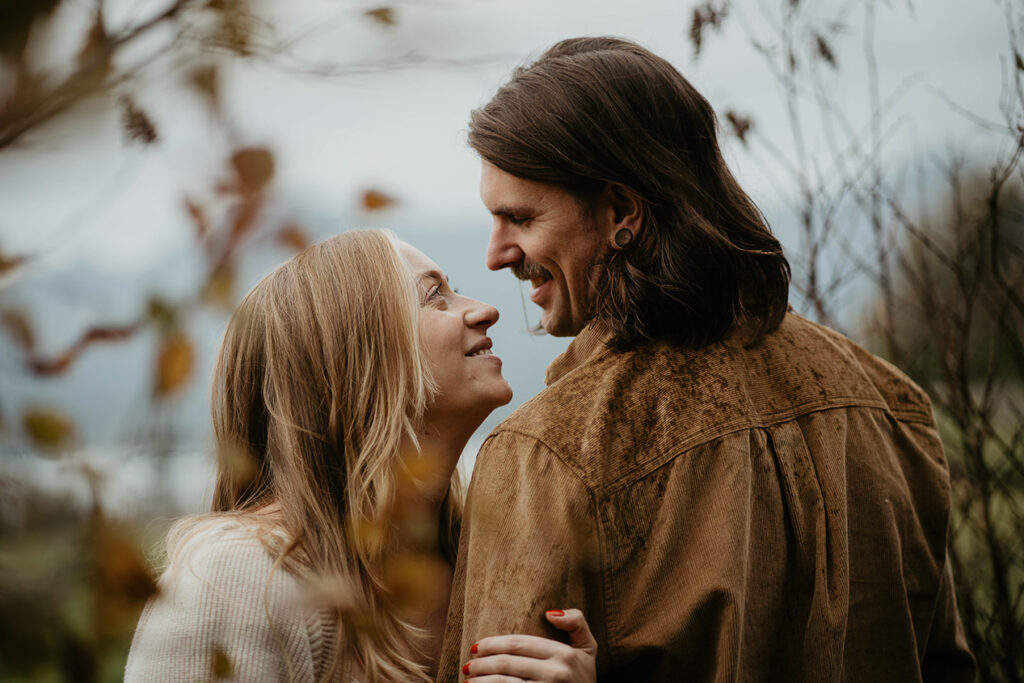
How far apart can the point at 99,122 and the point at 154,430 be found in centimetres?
21

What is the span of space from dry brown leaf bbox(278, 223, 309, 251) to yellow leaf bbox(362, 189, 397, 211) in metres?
0.16

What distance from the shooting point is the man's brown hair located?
176 centimetres

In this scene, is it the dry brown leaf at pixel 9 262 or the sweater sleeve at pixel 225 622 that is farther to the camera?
the sweater sleeve at pixel 225 622

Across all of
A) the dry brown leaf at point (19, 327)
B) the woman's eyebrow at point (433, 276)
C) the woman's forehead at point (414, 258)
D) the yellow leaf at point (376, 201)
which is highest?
the dry brown leaf at point (19, 327)

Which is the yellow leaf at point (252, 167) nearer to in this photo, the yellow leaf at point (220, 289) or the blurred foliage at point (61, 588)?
the yellow leaf at point (220, 289)

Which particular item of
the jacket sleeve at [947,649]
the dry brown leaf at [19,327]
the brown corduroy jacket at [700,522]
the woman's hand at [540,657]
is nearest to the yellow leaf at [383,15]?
the dry brown leaf at [19,327]

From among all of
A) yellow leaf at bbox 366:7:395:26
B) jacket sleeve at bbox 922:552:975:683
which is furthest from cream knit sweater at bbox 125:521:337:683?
jacket sleeve at bbox 922:552:975:683

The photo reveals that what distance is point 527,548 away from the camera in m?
1.53

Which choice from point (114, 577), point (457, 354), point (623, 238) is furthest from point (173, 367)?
point (457, 354)

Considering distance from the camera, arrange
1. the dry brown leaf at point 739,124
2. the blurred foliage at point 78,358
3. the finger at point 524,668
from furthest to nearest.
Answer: the dry brown leaf at point 739,124, the finger at point 524,668, the blurred foliage at point 78,358

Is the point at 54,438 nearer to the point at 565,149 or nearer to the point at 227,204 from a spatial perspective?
the point at 227,204

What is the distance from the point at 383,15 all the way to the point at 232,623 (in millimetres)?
1354

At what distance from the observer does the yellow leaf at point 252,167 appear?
0.70 meters

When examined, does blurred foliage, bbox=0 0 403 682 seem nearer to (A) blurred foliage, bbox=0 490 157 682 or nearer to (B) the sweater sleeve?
(A) blurred foliage, bbox=0 490 157 682
